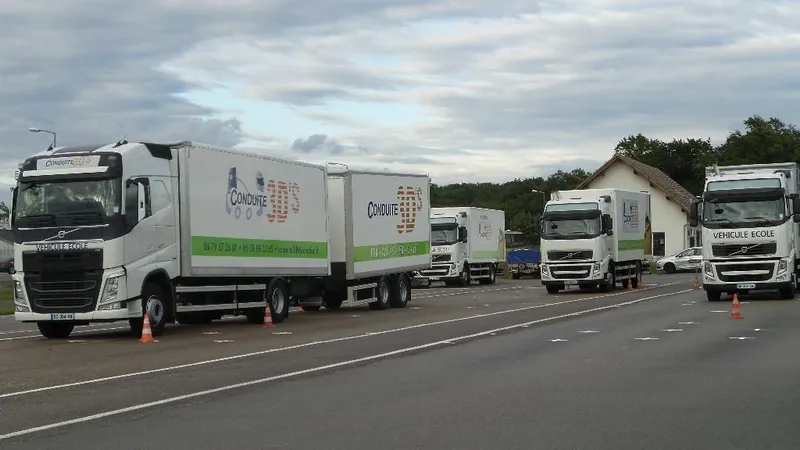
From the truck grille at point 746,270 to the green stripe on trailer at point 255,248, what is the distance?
1154 centimetres

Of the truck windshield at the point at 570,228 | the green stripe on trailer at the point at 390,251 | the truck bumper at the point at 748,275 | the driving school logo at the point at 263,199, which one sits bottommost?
the truck bumper at the point at 748,275

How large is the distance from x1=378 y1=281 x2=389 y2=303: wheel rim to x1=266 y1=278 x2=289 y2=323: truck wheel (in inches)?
212

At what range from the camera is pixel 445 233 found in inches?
1984

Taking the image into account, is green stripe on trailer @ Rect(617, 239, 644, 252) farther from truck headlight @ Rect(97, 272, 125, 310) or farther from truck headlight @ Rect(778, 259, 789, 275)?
truck headlight @ Rect(97, 272, 125, 310)

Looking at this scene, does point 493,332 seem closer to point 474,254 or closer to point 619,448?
point 619,448

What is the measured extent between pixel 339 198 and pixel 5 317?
34.9 ft

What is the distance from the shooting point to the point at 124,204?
69.3 ft

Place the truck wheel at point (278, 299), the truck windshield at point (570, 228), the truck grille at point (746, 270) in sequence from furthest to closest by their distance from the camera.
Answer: the truck windshield at point (570, 228) < the truck grille at point (746, 270) < the truck wheel at point (278, 299)

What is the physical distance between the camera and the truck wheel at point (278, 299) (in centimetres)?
2616

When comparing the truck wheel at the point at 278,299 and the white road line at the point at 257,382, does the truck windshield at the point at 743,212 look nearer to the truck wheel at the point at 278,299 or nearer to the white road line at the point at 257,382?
the white road line at the point at 257,382

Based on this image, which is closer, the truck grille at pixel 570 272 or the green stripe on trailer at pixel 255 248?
the green stripe on trailer at pixel 255 248

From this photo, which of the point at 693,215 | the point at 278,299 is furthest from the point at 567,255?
the point at 278,299

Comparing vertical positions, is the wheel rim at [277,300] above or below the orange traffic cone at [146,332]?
above

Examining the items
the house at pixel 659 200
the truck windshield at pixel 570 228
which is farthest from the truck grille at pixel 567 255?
the house at pixel 659 200
